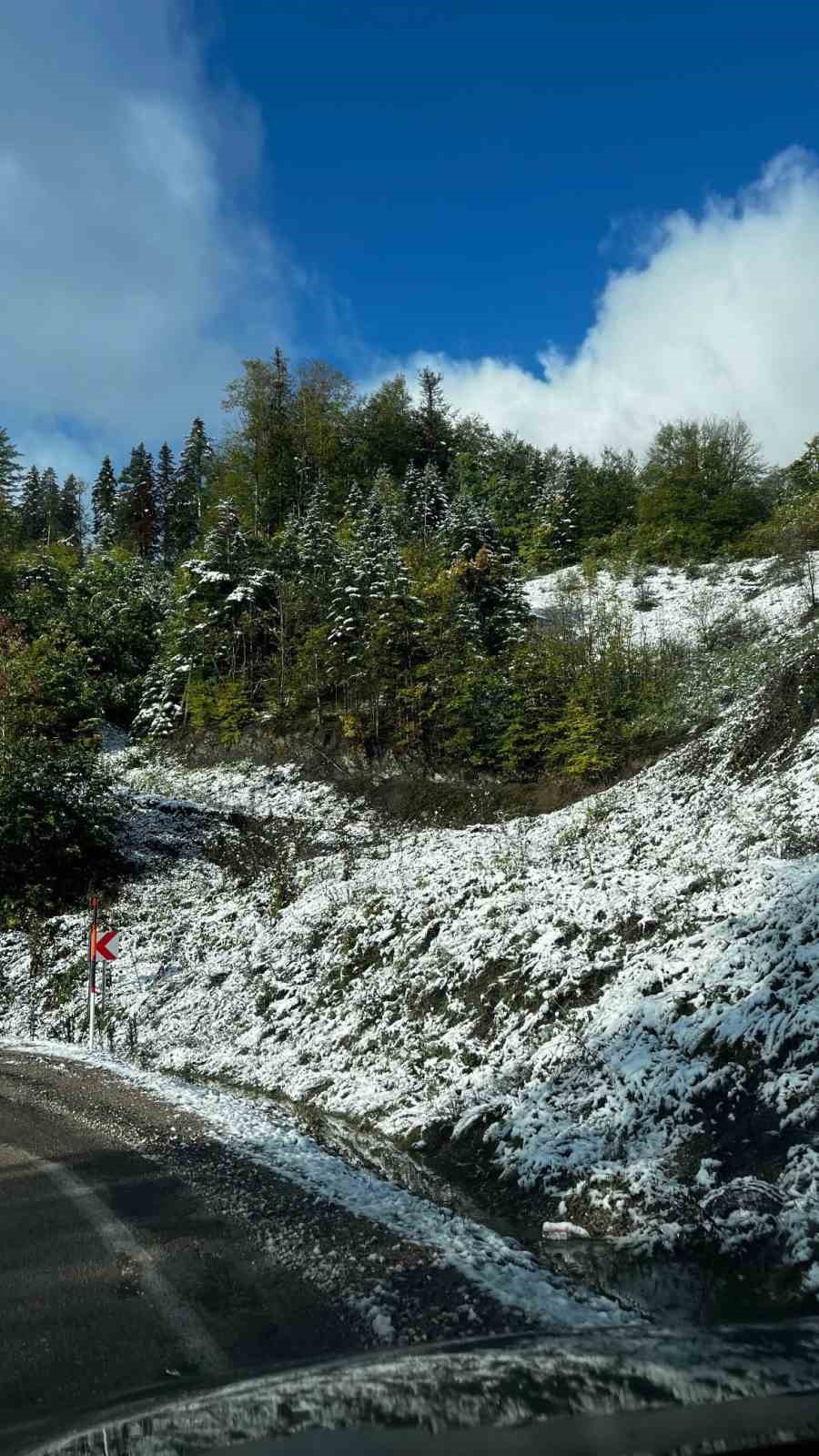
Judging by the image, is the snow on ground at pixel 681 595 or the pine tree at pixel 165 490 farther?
the pine tree at pixel 165 490

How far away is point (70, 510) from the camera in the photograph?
265 feet

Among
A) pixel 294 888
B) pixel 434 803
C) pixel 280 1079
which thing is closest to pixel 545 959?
pixel 280 1079

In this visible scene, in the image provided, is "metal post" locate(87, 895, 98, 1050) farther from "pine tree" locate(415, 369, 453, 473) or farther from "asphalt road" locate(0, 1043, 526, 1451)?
"pine tree" locate(415, 369, 453, 473)

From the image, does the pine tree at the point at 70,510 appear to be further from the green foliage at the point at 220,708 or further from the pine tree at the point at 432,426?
the green foliage at the point at 220,708

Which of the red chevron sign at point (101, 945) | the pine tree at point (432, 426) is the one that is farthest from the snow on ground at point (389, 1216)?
the pine tree at point (432, 426)

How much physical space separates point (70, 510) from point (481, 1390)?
87961 mm

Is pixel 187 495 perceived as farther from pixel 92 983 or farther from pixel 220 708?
pixel 92 983

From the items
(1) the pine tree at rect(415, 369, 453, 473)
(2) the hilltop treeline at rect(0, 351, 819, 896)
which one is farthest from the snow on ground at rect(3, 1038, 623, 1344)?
(1) the pine tree at rect(415, 369, 453, 473)

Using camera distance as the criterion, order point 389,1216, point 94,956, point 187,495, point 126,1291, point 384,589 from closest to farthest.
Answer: point 126,1291
point 389,1216
point 94,956
point 384,589
point 187,495

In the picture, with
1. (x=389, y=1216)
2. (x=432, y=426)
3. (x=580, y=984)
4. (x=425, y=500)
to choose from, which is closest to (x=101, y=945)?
(x=580, y=984)

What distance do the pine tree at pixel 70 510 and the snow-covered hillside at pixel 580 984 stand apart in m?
68.3

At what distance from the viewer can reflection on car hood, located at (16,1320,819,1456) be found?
8.13ft

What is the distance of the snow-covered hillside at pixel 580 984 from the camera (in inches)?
244

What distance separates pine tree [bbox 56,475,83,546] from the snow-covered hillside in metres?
68.3
